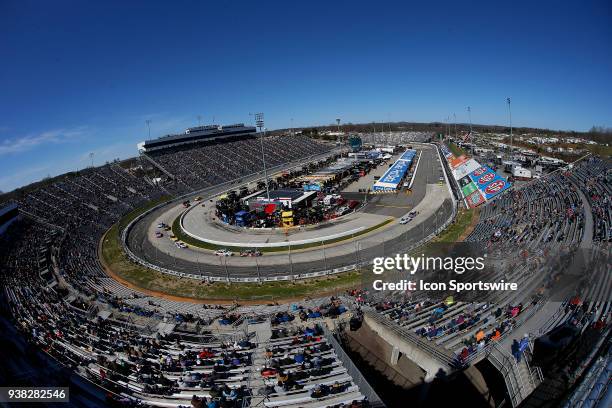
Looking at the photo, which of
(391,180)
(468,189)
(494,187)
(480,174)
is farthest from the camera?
(391,180)

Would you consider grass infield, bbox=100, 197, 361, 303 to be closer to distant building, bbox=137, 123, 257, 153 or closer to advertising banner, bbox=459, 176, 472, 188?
advertising banner, bbox=459, 176, 472, 188

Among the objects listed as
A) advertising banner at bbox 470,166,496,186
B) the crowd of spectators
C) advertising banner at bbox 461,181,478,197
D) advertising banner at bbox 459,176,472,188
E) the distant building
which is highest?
the distant building

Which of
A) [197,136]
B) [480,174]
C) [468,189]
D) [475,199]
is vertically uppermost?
[197,136]

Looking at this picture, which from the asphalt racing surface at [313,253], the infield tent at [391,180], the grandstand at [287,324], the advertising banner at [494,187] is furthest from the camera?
the infield tent at [391,180]

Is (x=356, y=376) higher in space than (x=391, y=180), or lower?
lower

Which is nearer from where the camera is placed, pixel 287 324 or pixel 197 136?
pixel 287 324

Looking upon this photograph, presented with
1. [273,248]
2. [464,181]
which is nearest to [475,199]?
[464,181]

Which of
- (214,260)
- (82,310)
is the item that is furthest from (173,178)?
(82,310)

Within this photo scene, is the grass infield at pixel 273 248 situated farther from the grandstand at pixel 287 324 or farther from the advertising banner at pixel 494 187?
the advertising banner at pixel 494 187

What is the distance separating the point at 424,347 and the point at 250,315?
1068cm

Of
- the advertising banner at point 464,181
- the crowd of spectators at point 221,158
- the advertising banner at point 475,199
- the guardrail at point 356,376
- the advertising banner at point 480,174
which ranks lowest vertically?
the guardrail at point 356,376

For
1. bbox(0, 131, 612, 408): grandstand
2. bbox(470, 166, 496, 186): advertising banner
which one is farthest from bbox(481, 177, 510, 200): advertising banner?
bbox(0, 131, 612, 408): grandstand

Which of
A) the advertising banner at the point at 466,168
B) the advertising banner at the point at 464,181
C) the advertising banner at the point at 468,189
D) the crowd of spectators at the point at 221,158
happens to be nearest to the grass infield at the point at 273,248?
the advertising banner at the point at 468,189

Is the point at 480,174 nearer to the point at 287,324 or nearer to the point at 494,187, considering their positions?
the point at 494,187
